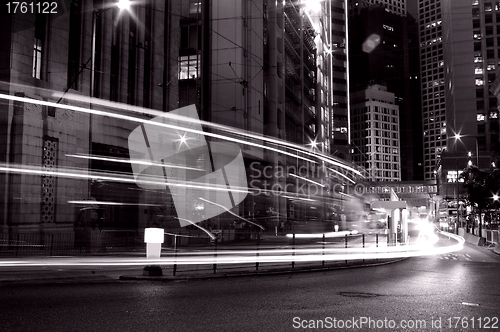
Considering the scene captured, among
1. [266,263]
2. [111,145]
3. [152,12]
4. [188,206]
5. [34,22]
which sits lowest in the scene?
[266,263]

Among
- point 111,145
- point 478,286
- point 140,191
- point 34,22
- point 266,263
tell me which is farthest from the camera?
point 140,191

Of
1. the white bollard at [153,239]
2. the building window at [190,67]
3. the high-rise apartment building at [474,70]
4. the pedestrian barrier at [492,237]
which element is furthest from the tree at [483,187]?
the high-rise apartment building at [474,70]

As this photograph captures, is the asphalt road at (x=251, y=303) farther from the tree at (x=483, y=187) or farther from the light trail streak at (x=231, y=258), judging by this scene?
the tree at (x=483, y=187)

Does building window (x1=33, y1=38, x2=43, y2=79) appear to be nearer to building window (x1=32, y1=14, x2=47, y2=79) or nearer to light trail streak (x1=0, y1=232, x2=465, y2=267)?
building window (x1=32, y1=14, x2=47, y2=79)

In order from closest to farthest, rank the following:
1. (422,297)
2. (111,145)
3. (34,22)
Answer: (422,297), (34,22), (111,145)

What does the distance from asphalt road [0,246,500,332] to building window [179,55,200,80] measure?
35310mm

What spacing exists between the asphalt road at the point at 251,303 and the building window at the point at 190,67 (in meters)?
35.3

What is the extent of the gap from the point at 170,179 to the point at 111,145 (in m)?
5.22

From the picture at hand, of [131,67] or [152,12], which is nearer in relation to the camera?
[131,67]

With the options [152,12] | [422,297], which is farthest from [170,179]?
[422,297]

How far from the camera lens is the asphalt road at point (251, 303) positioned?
8.73m

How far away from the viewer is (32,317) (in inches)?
365

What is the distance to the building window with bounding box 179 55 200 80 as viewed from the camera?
49125mm

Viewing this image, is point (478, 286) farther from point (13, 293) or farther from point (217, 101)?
point (217, 101)
